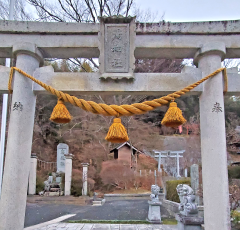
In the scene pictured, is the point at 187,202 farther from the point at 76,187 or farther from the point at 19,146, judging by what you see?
the point at 76,187

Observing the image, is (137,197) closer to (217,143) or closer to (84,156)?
(84,156)

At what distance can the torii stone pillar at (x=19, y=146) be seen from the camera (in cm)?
284

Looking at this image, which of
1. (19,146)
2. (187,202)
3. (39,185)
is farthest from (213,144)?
(39,185)

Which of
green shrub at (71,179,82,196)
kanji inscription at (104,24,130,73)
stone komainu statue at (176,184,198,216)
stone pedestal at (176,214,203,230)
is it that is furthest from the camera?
green shrub at (71,179,82,196)

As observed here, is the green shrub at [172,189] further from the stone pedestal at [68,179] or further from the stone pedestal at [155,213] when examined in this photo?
the stone pedestal at [68,179]

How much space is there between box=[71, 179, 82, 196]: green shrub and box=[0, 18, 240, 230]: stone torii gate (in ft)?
32.0

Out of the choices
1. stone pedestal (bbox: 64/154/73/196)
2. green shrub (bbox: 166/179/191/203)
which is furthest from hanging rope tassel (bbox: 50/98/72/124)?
stone pedestal (bbox: 64/154/73/196)

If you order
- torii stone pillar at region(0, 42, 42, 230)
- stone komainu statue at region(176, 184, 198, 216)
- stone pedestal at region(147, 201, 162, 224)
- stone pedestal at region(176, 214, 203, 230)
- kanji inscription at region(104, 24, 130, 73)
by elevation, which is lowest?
stone pedestal at region(147, 201, 162, 224)

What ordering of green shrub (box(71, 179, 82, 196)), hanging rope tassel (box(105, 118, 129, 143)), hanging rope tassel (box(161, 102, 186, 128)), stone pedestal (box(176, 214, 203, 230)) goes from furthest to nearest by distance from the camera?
1. green shrub (box(71, 179, 82, 196))
2. stone pedestal (box(176, 214, 203, 230))
3. hanging rope tassel (box(161, 102, 186, 128))
4. hanging rope tassel (box(105, 118, 129, 143))

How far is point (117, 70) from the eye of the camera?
10.2 feet

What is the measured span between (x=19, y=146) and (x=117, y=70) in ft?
5.35

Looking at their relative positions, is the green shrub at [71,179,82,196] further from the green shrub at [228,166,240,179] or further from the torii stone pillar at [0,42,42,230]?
the torii stone pillar at [0,42,42,230]

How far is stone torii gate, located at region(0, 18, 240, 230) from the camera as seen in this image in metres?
2.94

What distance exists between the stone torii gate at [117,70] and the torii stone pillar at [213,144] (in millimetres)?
12
